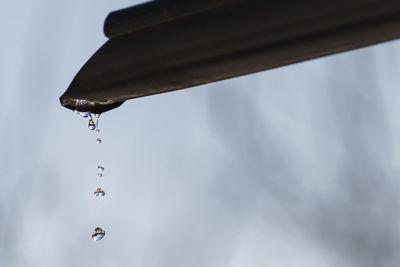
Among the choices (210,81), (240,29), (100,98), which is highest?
(240,29)

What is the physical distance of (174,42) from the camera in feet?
10.7

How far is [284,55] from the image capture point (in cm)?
310

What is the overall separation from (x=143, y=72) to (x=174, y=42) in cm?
27

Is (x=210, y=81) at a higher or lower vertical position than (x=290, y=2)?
lower

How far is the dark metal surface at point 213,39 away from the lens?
2.92 m

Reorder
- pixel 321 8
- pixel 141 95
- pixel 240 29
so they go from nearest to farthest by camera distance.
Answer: pixel 321 8 < pixel 240 29 < pixel 141 95

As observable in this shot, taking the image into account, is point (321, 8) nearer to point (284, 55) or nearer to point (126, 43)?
point (284, 55)

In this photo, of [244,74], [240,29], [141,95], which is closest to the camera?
[240,29]

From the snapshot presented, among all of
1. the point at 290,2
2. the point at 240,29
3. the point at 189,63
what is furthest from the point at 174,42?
the point at 290,2

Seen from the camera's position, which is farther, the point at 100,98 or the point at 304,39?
the point at 100,98

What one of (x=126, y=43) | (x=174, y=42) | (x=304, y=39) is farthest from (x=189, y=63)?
(x=304, y=39)

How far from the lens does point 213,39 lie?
10.5 feet

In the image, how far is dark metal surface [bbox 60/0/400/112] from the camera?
292cm

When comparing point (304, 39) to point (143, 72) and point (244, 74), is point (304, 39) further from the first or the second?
point (143, 72)
